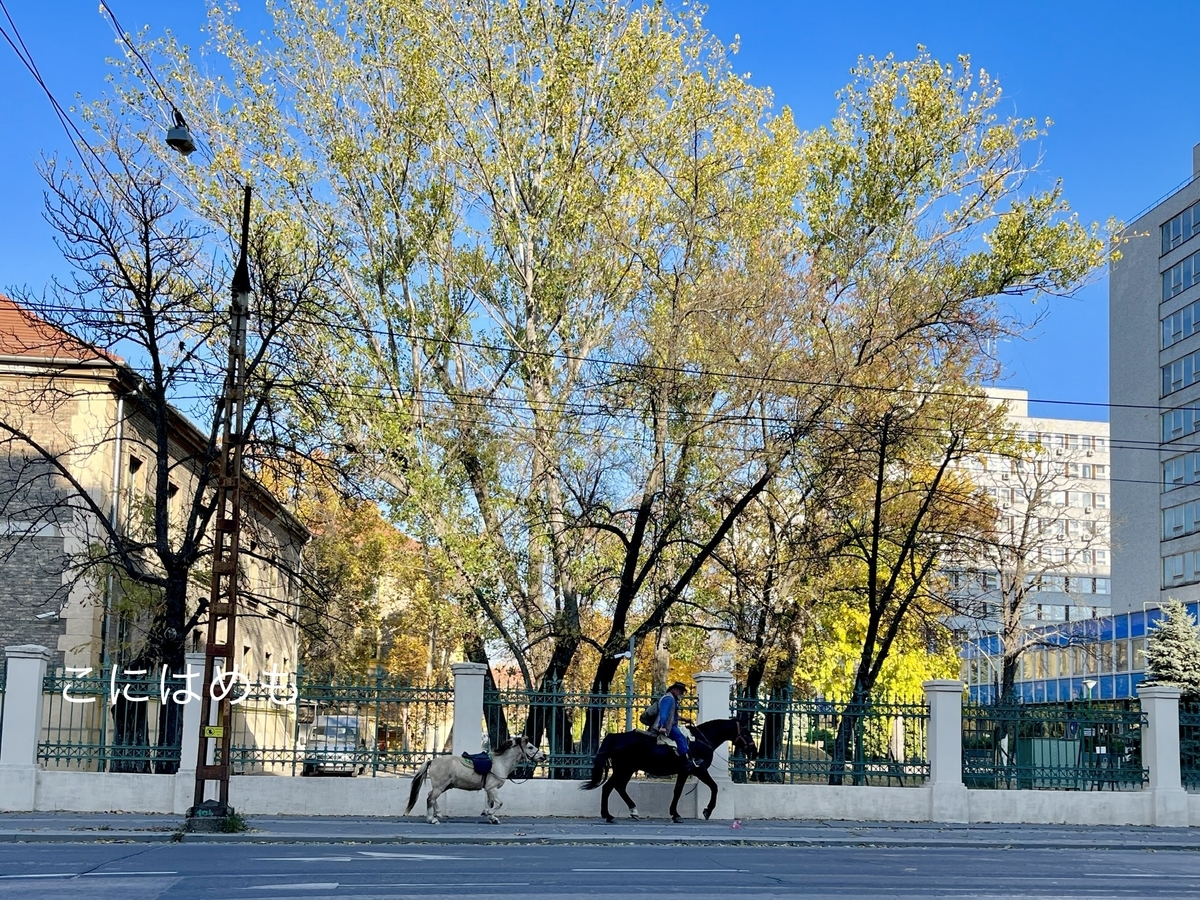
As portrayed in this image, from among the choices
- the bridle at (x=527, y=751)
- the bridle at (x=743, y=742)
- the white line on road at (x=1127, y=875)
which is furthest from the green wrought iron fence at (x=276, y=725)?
the white line on road at (x=1127, y=875)

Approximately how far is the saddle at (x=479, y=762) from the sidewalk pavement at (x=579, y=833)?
2.69 ft

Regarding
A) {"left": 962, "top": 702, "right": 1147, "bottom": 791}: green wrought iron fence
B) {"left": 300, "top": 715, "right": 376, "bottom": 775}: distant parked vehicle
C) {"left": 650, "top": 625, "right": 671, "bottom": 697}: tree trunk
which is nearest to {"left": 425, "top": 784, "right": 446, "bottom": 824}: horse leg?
{"left": 300, "top": 715, "right": 376, "bottom": 775}: distant parked vehicle

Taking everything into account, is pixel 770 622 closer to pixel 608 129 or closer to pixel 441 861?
pixel 608 129

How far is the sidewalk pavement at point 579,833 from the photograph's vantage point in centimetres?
1724

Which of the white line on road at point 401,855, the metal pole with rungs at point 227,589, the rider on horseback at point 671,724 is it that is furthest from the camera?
the rider on horseback at point 671,724

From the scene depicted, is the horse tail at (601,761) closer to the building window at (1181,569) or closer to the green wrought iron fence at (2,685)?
the green wrought iron fence at (2,685)

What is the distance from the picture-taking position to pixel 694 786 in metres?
21.7

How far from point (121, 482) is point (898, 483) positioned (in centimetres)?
1725

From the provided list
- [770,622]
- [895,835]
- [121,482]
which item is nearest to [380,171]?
[121,482]

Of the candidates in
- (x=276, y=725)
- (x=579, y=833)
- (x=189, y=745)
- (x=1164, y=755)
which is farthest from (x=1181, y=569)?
(x=189, y=745)

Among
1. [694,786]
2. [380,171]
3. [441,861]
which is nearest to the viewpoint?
[441,861]

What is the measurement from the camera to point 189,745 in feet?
67.2

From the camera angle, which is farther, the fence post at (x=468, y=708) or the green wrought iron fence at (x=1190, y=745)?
the green wrought iron fence at (x=1190, y=745)

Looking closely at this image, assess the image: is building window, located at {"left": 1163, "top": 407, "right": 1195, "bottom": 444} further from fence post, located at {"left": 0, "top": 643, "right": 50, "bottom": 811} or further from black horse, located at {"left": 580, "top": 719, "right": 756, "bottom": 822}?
fence post, located at {"left": 0, "top": 643, "right": 50, "bottom": 811}
